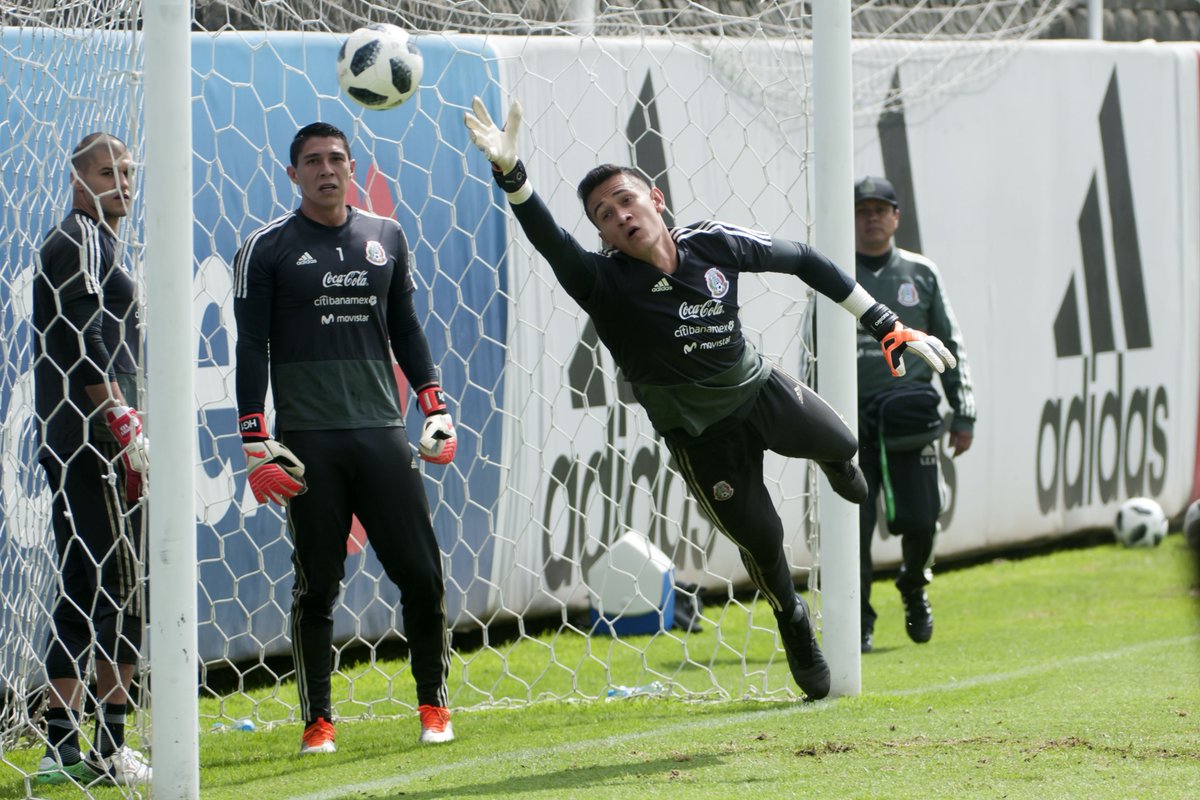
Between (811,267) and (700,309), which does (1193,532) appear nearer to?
(700,309)

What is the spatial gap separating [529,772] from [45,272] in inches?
82.2

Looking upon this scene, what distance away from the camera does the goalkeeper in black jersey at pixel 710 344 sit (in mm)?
5098

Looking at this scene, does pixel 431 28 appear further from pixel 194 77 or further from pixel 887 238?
pixel 887 238

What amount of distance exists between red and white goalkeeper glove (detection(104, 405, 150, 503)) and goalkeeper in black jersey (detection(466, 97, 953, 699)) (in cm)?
132

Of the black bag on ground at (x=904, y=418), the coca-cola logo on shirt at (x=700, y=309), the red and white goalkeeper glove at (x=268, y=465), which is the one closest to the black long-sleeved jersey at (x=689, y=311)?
the coca-cola logo on shirt at (x=700, y=309)

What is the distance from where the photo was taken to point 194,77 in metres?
6.40

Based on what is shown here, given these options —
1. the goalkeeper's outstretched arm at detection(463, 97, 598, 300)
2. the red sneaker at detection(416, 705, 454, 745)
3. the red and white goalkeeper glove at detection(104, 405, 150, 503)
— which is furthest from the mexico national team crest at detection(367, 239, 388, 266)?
the red sneaker at detection(416, 705, 454, 745)

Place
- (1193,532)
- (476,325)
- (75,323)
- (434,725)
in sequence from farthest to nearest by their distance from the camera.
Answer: (476,325), (434,725), (75,323), (1193,532)

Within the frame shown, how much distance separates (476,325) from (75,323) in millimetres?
2641

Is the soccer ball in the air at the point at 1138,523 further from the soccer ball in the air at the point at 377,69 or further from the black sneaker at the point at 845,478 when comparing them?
the soccer ball in the air at the point at 377,69

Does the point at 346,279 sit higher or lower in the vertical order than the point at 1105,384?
higher

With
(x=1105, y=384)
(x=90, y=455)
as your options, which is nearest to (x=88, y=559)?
(x=90, y=455)

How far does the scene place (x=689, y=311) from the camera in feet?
16.8

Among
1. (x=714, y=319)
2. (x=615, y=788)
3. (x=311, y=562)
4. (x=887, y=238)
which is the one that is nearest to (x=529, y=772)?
(x=615, y=788)
